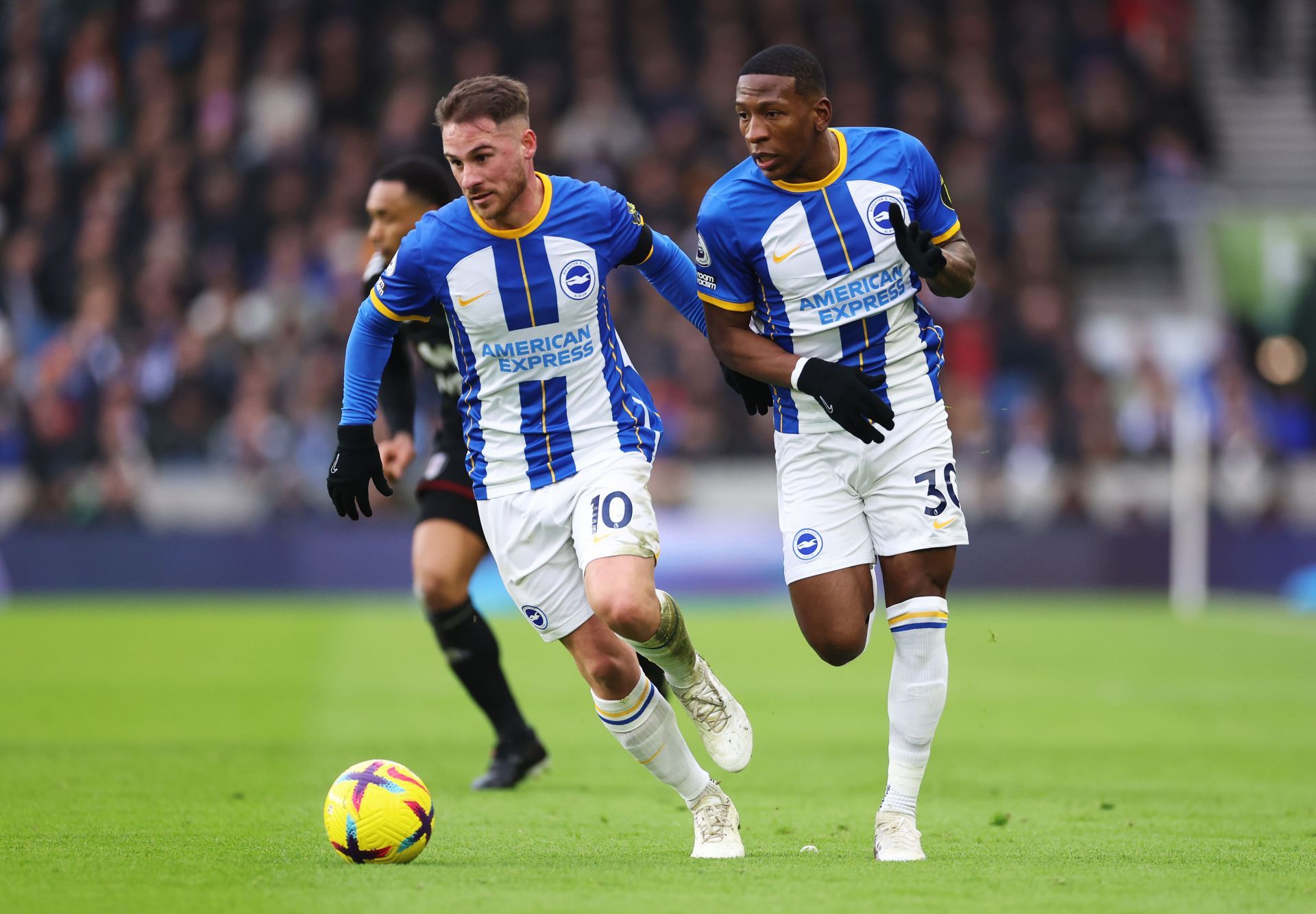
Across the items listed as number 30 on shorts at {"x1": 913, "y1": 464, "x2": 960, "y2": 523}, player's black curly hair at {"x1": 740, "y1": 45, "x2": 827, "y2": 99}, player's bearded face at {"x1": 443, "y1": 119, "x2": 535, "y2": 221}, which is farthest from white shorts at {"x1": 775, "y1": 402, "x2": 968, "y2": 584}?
player's bearded face at {"x1": 443, "y1": 119, "x2": 535, "y2": 221}

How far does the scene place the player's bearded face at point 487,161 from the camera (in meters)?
5.70

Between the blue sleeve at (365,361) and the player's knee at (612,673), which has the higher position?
the blue sleeve at (365,361)

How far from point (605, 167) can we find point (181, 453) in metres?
6.01

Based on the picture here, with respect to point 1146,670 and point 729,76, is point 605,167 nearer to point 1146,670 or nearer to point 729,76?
point 729,76

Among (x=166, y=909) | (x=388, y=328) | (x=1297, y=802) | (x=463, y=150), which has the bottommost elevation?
(x=1297, y=802)

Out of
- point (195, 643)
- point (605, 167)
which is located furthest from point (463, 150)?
point (605, 167)

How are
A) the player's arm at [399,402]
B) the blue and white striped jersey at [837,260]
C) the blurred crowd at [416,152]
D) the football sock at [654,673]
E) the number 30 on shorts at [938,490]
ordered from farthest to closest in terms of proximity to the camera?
the blurred crowd at [416,152], the player's arm at [399,402], the football sock at [654,673], the blue and white striped jersey at [837,260], the number 30 on shorts at [938,490]

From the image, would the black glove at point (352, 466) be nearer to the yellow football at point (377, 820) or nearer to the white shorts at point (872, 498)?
the yellow football at point (377, 820)

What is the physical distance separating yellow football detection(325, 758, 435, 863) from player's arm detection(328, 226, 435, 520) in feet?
3.01

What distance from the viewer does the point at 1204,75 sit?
2575 cm

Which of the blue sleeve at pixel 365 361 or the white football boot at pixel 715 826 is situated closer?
the white football boot at pixel 715 826

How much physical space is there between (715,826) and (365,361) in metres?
1.96

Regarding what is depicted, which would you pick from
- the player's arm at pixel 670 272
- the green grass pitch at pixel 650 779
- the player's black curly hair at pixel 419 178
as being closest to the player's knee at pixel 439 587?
the green grass pitch at pixel 650 779

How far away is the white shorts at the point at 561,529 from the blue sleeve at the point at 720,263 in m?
0.66
